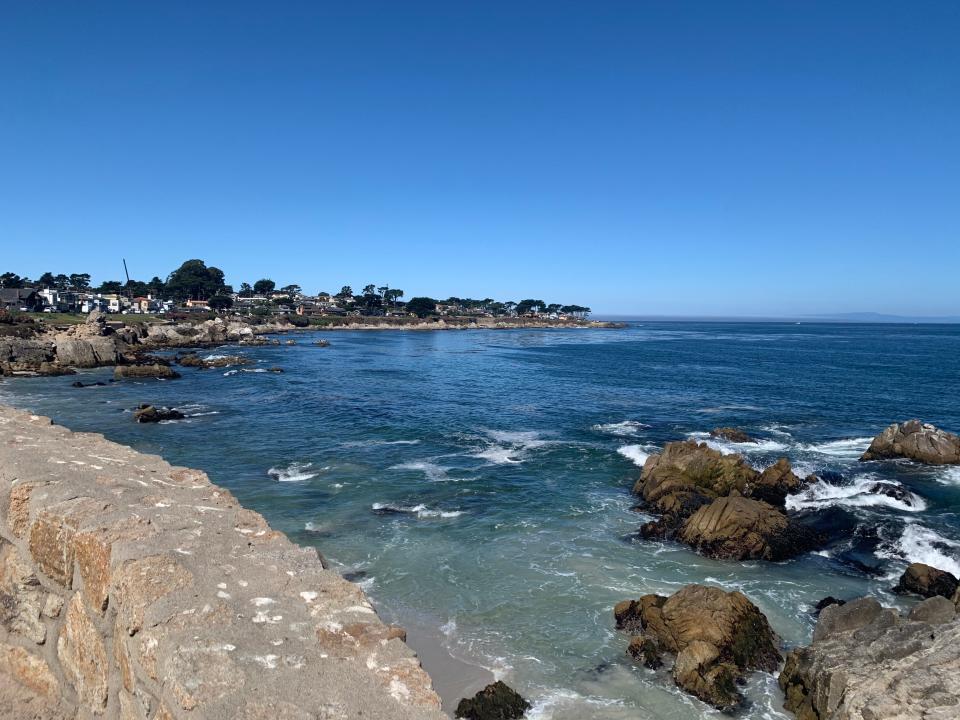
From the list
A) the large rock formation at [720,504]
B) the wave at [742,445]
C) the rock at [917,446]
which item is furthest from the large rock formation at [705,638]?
the rock at [917,446]

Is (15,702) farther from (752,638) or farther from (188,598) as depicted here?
(752,638)

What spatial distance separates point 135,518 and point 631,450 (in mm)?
25519

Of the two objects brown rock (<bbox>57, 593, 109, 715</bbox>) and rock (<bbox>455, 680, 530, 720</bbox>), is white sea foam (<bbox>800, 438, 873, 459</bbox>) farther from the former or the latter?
brown rock (<bbox>57, 593, 109, 715</bbox>)

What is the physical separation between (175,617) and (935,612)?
44.8ft

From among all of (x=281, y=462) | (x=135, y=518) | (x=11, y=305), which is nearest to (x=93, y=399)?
(x=281, y=462)

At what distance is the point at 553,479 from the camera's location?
79.3 feet

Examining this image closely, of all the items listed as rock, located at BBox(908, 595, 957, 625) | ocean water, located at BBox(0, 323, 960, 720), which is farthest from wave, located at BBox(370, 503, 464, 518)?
rock, located at BBox(908, 595, 957, 625)

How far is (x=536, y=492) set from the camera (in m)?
22.4

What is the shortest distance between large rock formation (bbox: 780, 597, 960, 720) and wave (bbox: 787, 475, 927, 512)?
36.3 feet

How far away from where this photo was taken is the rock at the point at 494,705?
9.80m

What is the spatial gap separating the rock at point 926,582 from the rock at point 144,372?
181 feet

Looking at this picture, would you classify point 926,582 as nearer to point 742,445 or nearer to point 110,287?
point 742,445

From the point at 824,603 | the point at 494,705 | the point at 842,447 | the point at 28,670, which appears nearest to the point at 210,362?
the point at 842,447

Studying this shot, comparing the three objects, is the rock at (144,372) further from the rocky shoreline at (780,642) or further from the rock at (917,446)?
the rock at (917,446)
